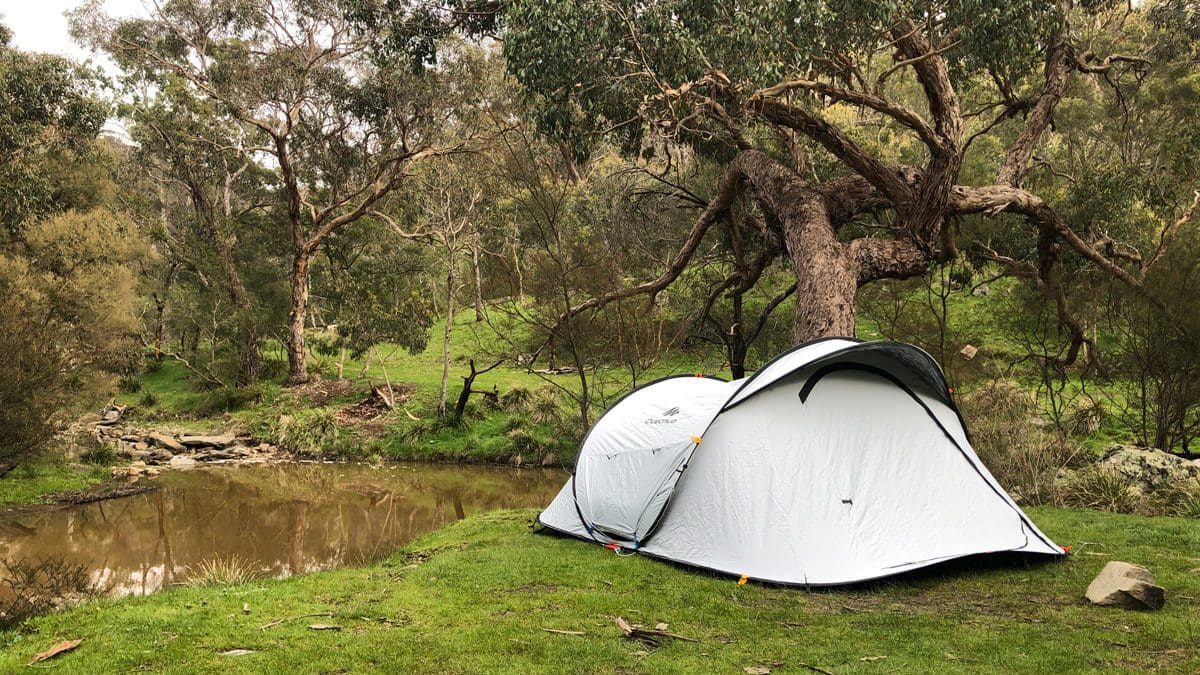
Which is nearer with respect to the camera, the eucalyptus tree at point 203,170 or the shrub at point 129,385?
the eucalyptus tree at point 203,170

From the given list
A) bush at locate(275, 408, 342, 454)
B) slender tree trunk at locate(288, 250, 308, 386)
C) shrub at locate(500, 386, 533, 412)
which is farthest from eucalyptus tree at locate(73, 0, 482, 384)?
shrub at locate(500, 386, 533, 412)

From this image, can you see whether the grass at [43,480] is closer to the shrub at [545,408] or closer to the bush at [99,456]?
the bush at [99,456]

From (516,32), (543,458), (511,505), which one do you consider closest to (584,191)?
(543,458)

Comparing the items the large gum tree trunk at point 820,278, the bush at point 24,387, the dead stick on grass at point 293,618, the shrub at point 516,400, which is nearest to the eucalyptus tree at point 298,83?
the shrub at point 516,400

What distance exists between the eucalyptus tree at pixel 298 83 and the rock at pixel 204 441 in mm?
4645

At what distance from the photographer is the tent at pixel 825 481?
6.79m

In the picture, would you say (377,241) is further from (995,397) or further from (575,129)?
(995,397)

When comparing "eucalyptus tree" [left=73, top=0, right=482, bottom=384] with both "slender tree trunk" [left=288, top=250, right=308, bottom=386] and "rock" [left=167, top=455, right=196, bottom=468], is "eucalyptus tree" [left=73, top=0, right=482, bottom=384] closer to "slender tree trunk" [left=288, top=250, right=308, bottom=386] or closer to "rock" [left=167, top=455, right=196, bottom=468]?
"slender tree trunk" [left=288, top=250, right=308, bottom=386]

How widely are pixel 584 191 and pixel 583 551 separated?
14.9 meters

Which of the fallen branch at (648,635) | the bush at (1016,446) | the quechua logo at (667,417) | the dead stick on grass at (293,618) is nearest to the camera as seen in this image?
the fallen branch at (648,635)

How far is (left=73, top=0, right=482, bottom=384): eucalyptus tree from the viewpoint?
2275 cm

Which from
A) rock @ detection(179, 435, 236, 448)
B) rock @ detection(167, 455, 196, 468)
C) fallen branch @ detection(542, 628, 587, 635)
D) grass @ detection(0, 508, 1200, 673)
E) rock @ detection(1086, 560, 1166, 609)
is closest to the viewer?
grass @ detection(0, 508, 1200, 673)

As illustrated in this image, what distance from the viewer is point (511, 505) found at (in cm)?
1489

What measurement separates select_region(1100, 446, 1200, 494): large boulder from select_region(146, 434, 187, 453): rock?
66.6 feet
